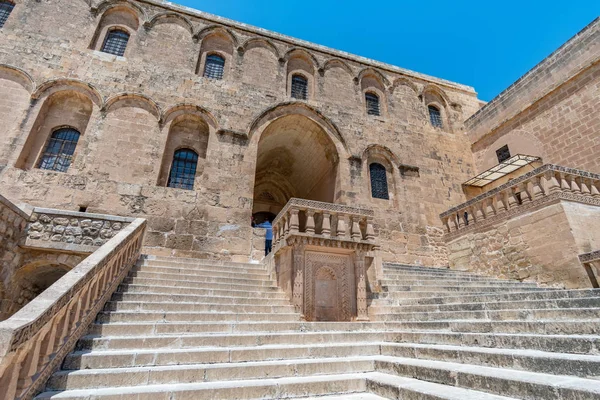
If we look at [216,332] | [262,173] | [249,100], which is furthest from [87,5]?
[216,332]

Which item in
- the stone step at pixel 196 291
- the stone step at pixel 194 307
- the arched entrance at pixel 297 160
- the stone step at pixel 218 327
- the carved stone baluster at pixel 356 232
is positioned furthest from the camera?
the arched entrance at pixel 297 160

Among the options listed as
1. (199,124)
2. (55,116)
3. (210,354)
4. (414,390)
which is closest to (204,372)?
(210,354)

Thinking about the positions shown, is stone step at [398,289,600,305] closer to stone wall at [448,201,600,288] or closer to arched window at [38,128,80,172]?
stone wall at [448,201,600,288]

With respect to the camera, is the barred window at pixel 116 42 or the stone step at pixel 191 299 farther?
the barred window at pixel 116 42

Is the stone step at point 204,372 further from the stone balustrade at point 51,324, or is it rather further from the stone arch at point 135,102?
the stone arch at point 135,102

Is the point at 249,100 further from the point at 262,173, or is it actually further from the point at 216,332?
the point at 216,332

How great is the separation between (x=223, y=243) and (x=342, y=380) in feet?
22.8

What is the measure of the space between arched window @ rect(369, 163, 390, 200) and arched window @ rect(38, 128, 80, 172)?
1096 cm

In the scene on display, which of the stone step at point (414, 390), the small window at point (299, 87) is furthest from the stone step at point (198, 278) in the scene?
the small window at point (299, 87)

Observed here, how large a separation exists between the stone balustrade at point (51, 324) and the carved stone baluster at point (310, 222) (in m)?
3.29

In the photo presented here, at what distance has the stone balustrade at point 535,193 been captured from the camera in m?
6.95

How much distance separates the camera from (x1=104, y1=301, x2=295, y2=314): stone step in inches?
177

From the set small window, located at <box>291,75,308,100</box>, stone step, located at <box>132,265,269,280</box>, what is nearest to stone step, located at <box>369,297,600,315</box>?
stone step, located at <box>132,265,269,280</box>

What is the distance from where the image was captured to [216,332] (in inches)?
166
